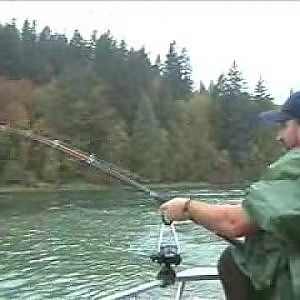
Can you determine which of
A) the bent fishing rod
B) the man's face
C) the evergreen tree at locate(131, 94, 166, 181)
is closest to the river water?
the bent fishing rod

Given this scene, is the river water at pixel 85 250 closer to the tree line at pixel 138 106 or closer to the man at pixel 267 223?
the man at pixel 267 223

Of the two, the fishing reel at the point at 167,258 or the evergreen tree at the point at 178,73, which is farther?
the evergreen tree at the point at 178,73

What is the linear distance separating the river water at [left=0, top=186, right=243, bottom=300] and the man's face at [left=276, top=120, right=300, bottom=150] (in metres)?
1.82

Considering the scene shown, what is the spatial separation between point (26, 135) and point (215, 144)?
68.1 m

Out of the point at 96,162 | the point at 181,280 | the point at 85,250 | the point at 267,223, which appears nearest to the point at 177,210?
the point at 267,223

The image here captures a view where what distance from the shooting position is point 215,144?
238ft

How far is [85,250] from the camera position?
2233cm

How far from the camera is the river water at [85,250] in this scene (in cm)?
1644

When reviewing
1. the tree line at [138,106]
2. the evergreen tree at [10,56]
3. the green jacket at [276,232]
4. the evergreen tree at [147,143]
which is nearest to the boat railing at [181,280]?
the green jacket at [276,232]

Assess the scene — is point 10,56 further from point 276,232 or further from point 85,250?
point 276,232

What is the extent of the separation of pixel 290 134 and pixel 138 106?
67.6 m

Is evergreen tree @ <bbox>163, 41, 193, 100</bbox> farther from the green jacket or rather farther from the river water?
the green jacket

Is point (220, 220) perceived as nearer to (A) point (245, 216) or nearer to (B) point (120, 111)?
(A) point (245, 216)

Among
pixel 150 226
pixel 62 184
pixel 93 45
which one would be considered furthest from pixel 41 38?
pixel 150 226
